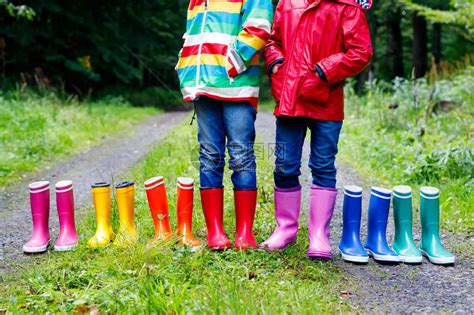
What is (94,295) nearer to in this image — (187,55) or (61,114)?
(187,55)

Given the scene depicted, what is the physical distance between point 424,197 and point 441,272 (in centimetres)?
51

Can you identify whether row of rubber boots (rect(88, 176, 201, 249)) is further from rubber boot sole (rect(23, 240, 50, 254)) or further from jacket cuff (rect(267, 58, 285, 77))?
jacket cuff (rect(267, 58, 285, 77))

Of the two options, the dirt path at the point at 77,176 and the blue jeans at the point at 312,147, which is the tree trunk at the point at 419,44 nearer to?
the dirt path at the point at 77,176

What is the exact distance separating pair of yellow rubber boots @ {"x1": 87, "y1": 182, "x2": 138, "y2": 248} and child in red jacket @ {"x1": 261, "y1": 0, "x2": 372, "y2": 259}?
904 mm

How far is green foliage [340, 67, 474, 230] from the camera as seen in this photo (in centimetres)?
457

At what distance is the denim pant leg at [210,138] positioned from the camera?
3105 mm

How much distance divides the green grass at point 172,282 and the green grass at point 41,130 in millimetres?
3154

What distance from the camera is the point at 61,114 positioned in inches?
360

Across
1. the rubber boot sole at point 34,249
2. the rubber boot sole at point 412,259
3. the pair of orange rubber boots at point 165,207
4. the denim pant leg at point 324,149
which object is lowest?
the rubber boot sole at point 412,259

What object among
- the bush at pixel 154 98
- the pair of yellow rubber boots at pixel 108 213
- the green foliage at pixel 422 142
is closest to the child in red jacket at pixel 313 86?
the pair of yellow rubber boots at pixel 108 213

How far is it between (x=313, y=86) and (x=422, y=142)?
3581 millimetres

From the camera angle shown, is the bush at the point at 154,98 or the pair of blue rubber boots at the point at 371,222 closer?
the pair of blue rubber boots at the point at 371,222

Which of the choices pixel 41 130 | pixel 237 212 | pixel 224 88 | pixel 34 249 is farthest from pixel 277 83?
pixel 41 130

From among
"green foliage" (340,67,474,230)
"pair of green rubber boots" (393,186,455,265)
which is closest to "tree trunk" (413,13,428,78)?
"green foliage" (340,67,474,230)
